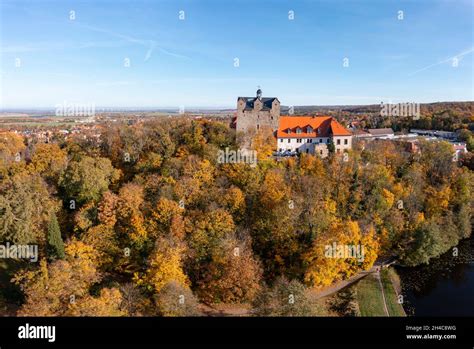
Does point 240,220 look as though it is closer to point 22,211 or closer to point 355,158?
point 355,158

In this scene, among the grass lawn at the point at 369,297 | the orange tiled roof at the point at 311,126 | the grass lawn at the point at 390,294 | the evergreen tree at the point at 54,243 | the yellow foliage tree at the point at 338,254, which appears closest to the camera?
the evergreen tree at the point at 54,243

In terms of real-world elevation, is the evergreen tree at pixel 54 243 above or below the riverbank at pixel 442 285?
above

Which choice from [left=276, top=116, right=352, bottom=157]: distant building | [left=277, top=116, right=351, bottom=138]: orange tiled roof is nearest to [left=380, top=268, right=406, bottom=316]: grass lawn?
[left=276, top=116, right=352, bottom=157]: distant building

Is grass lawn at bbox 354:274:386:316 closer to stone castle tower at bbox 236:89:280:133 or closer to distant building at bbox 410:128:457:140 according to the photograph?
stone castle tower at bbox 236:89:280:133

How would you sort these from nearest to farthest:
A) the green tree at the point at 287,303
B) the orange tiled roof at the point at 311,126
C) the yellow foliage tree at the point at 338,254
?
the green tree at the point at 287,303 → the yellow foliage tree at the point at 338,254 → the orange tiled roof at the point at 311,126

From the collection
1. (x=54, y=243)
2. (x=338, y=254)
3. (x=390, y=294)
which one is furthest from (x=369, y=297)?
(x=54, y=243)

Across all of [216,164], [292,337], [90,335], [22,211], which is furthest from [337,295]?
[22,211]

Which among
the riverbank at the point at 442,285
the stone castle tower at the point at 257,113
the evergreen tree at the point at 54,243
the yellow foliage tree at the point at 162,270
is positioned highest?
the stone castle tower at the point at 257,113

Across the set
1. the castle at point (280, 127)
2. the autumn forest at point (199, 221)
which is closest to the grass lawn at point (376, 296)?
the autumn forest at point (199, 221)

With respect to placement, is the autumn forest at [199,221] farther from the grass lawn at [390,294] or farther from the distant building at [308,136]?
the distant building at [308,136]
